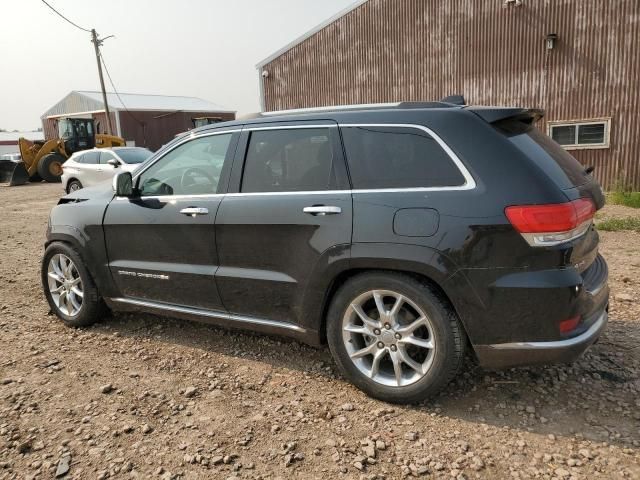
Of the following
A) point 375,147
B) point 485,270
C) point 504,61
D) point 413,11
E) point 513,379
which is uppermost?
point 413,11

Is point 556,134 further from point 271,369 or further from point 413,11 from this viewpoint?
point 271,369

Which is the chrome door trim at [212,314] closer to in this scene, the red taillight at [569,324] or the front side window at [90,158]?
the red taillight at [569,324]

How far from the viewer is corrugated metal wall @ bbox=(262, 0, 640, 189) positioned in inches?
473

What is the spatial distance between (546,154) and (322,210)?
134 cm

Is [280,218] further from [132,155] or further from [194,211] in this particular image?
[132,155]

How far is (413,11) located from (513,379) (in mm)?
13414

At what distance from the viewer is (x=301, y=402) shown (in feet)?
10.4

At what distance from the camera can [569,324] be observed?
2.64 m

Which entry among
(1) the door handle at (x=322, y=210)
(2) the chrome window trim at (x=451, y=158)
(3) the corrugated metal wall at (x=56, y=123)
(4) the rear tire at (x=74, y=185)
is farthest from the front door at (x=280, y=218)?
(3) the corrugated metal wall at (x=56, y=123)

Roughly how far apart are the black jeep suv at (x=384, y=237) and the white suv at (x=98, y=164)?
10.8 m

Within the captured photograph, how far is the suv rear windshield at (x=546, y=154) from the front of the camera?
2.74 metres

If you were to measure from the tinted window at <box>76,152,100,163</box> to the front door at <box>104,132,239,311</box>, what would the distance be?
11.7 metres

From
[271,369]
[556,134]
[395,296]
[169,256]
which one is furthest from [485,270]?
[556,134]

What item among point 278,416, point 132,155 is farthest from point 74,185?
point 278,416
